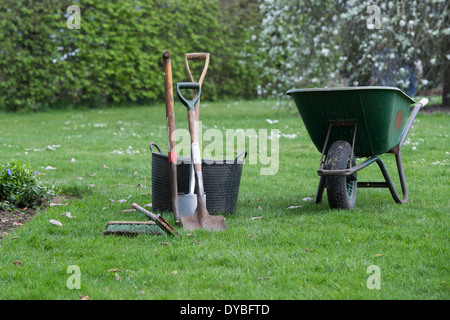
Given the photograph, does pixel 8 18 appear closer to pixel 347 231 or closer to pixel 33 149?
pixel 33 149

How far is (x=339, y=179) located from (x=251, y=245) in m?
0.90

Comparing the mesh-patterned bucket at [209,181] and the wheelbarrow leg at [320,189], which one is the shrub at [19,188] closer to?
the mesh-patterned bucket at [209,181]

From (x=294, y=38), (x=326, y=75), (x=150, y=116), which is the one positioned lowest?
(x=150, y=116)

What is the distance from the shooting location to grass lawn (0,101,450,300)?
2342 mm

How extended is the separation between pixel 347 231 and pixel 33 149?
15.0 ft

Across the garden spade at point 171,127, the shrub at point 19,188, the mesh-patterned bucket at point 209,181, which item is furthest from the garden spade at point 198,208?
the shrub at point 19,188

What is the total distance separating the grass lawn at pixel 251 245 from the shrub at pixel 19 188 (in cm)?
20

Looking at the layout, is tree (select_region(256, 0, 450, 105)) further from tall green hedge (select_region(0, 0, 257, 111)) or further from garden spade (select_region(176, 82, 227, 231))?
garden spade (select_region(176, 82, 227, 231))

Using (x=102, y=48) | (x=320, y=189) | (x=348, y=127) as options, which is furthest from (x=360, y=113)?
(x=102, y=48)

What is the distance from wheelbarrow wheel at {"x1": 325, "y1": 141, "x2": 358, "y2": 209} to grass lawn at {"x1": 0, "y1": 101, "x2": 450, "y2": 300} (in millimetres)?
79

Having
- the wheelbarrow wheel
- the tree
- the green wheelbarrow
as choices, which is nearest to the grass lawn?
the wheelbarrow wheel

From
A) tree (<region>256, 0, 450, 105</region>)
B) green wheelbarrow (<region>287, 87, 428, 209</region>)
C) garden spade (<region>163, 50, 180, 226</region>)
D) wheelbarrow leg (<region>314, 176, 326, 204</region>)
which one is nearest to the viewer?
garden spade (<region>163, 50, 180, 226</region>)
